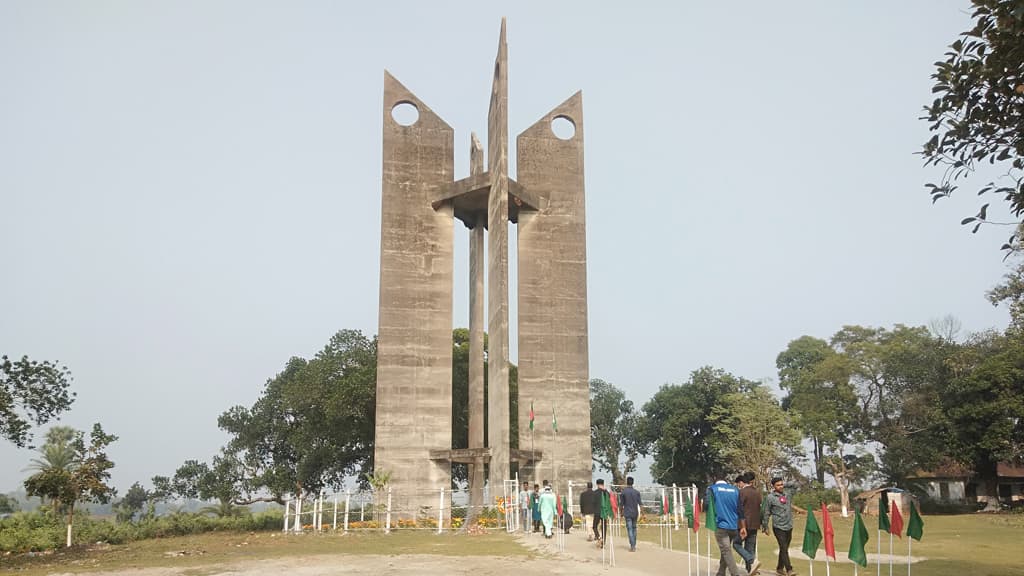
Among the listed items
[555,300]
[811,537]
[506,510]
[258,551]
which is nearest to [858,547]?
[811,537]

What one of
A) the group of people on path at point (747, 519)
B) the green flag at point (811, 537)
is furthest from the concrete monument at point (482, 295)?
the green flag at point (811, 537)

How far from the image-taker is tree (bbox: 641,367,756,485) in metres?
49.5

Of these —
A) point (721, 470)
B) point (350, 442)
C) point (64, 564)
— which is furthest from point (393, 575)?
point (721, 470)

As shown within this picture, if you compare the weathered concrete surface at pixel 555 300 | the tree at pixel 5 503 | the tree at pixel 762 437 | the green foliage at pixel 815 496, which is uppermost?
the weathered concrete surface at pixel 555 300

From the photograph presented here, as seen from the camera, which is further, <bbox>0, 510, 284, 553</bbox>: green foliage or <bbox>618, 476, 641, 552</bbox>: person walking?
<bbox>0, 510, 284, 553</bbox>: green foliage

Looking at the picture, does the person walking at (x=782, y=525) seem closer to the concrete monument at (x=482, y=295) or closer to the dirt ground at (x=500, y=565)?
the dirt ground at (x=500, y=565)

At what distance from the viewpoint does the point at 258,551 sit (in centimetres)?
1680

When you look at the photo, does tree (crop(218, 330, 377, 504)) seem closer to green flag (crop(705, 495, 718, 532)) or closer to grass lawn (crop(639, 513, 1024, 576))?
grass lawn (crop(639, 513, 1024, 576))

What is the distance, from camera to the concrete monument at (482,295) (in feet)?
96.2

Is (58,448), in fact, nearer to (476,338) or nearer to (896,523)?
(476,338)

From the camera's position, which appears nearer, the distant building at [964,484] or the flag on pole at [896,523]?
the flag on pole at [896,523]

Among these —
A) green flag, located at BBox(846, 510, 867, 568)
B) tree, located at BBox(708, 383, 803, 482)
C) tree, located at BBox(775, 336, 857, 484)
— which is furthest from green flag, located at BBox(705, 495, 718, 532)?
tree, located at BBox(775, 336, 857, 484)

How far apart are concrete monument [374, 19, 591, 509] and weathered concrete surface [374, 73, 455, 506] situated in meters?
0.04

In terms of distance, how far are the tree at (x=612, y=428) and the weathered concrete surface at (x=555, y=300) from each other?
3098cm
